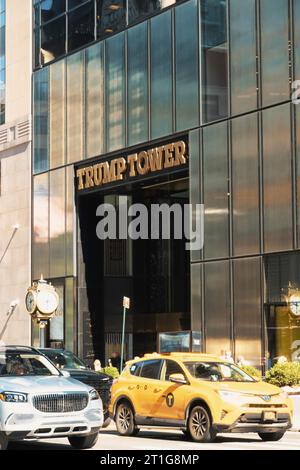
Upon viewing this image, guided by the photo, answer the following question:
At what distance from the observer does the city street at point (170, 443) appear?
663 inches

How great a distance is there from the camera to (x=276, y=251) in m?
29.1

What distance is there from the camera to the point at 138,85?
36156 mm

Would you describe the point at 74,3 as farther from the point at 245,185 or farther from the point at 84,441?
the point at 84,441

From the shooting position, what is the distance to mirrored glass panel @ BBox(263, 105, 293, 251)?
2878 cm

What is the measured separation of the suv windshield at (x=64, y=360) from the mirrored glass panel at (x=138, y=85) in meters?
13.1

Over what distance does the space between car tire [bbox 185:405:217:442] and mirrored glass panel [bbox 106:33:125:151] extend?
65.2 feet

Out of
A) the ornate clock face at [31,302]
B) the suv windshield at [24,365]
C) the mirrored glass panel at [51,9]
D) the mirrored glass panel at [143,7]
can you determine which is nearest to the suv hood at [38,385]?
the suv windshield at [24,365]

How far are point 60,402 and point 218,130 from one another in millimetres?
17369

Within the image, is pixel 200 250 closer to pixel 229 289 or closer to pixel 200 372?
pixel 229 289

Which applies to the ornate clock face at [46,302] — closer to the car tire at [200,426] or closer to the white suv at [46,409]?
the car tire at [200,426]

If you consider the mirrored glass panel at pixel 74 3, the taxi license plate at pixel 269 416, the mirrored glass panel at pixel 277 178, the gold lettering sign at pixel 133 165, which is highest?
the mirrored glass panel at pixel 74 3

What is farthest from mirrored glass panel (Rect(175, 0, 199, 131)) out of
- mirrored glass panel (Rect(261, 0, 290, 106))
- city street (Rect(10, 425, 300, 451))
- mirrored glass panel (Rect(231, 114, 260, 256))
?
city street (Rect(10, 425, 300, 451))

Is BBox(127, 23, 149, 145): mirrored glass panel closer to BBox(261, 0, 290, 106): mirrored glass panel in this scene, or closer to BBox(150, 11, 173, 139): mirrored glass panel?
BBox(150, 11, 173, 139): mirrored glass panel
